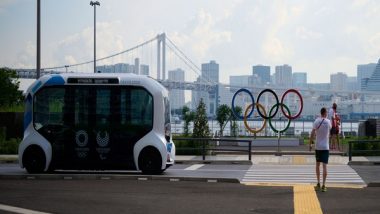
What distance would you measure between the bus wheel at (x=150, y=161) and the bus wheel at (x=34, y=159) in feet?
9.18

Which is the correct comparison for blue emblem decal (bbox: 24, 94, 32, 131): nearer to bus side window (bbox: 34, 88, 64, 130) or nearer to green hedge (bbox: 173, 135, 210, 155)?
bus side window (bbox: 34, 88, 64, 130)

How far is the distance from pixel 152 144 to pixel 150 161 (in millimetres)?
473

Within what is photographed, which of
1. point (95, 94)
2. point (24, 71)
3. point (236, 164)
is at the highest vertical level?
point (24, 71)

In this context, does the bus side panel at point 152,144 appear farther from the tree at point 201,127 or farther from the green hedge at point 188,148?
the tree at point 201,127

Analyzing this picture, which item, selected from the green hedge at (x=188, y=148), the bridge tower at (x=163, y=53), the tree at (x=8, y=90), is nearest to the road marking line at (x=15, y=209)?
the green hedge at (x=188, y=148)

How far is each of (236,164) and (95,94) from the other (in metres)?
7.76

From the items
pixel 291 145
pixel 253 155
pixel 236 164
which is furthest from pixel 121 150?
pixel 291 145

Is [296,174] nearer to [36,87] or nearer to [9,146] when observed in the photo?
[36,87]

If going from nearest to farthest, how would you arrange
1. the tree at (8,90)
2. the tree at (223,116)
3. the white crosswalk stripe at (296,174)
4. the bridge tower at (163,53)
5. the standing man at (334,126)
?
the white crosswalk stripe at (296,174), the standing man at (334,126), the tree at (223,116), the tree at (8,90), the bridge tower at (163,53)

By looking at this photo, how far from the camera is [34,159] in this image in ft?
65.0

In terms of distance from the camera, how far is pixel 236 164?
25.8m

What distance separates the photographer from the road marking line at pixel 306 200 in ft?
38.1

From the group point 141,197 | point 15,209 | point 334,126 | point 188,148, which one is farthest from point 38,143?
point 334,126

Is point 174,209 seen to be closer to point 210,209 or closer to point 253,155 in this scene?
point 210,209
